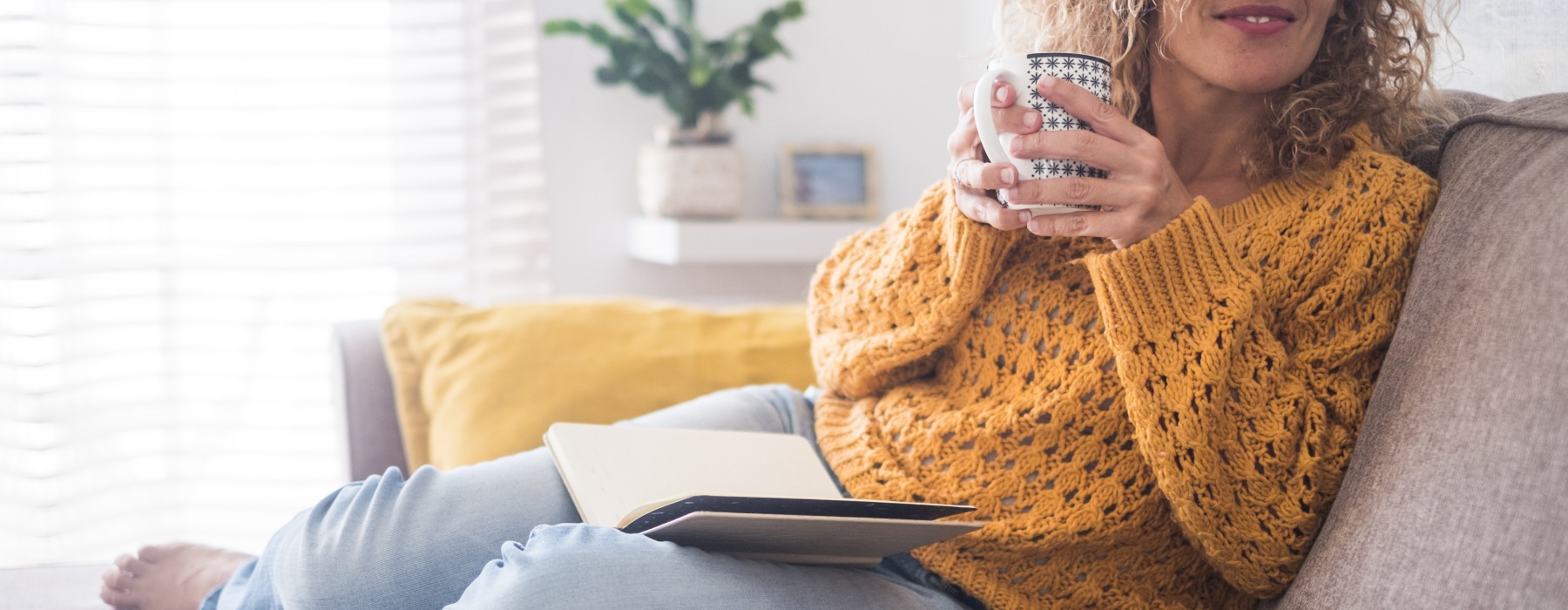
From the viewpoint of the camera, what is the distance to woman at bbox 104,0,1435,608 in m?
0.81

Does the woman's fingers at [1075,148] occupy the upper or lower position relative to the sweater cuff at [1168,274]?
upper

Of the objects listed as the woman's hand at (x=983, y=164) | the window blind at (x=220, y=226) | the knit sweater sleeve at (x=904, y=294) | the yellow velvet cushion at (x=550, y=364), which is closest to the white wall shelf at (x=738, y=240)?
the window blind at (x=220, y=226)

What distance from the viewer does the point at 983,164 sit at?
80 cm

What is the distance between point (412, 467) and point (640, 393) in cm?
30

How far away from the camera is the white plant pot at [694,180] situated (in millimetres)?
2541

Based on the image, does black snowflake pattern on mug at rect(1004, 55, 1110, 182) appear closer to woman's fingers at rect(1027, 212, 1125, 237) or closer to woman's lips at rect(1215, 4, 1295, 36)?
woman's fingers at rect(1027, 212, 1125, 237)

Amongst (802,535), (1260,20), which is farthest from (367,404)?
(1260,20)

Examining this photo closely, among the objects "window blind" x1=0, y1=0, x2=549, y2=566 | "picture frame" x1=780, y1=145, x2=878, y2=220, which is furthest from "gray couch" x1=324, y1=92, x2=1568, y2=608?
"picture frame" x1=780, y1=145, x2=878, y2=220

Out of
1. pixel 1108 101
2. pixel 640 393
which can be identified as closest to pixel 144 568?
pixel 640 393

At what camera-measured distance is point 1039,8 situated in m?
1.09

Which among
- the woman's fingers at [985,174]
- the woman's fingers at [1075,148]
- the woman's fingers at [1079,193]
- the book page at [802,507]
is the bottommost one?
the book page at [802,507]

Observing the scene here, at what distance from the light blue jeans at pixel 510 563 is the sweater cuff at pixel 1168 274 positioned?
0.27 metres

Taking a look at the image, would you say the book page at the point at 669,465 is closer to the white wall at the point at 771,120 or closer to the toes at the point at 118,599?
Answer: the toes at the point at 118,599

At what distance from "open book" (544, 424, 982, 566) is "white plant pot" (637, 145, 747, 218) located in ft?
4.92
